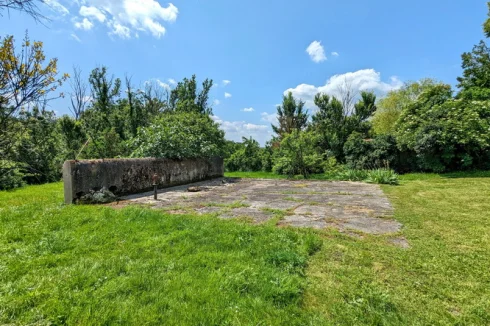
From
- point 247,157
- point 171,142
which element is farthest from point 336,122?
→ point 171,142

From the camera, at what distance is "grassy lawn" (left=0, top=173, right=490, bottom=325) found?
154 cm

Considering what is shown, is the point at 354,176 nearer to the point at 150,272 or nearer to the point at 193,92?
the point at 150,272

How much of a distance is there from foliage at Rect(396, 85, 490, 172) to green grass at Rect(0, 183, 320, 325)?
993 centimetres

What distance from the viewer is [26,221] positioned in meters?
3.25

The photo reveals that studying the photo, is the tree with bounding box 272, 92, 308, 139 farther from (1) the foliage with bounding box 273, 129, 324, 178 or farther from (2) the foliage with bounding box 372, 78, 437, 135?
(1) the foliage with bounding box 273, 129, 324, 178

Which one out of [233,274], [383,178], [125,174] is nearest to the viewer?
[233,274]

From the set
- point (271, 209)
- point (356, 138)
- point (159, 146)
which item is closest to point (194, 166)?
point (159, 146)

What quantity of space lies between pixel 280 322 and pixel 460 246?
2324mm

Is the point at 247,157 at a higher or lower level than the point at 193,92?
lower

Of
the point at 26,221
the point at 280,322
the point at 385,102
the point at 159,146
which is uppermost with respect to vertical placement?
the point at 385,102

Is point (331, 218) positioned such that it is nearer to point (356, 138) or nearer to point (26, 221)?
point (26, 221)


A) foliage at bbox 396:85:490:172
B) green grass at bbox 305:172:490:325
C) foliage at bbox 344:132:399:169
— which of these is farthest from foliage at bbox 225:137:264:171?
green grass at bbox 305:172:490:325

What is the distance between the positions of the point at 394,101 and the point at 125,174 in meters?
27.8

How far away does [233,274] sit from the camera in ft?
6.49
